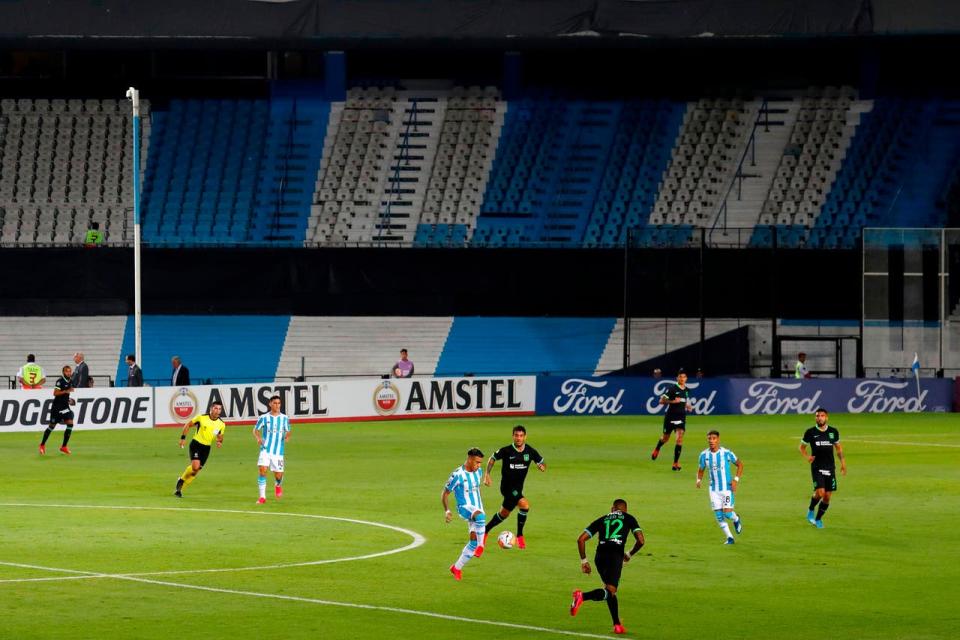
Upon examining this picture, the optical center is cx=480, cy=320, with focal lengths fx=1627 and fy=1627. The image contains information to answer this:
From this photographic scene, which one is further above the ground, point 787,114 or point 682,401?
point 787,114

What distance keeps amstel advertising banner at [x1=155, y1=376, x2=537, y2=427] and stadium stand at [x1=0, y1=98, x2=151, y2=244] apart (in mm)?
12349

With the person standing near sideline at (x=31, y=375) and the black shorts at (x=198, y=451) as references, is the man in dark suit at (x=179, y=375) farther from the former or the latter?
the black shorts at (x=198, y=451)

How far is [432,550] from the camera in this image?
24375mm

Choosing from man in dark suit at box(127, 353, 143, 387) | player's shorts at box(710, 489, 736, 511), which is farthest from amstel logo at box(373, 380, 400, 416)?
player's shorts at box(710, 489, 736, 511)

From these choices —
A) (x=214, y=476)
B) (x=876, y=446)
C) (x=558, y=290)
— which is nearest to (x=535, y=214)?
(x=558, y=290)

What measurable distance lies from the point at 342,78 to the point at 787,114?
58.5 ft

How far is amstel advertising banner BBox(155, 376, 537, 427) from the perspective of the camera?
4762 cm

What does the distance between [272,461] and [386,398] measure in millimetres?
20944

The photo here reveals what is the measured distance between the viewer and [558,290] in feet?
188

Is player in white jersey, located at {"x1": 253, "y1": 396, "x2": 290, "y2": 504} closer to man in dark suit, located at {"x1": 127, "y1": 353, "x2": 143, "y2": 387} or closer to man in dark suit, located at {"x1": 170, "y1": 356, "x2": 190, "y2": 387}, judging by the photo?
man in dark suit, located at {"x1": 127, "y1": 353, "x2": 143, "y2": 387}

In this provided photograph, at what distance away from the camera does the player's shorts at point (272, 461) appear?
30500mm

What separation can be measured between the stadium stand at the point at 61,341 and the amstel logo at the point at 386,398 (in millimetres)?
10445

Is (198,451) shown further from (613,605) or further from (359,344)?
(359,344)

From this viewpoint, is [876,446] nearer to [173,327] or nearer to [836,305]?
[836,305]
